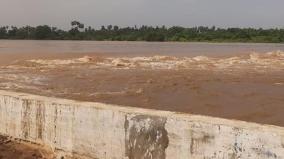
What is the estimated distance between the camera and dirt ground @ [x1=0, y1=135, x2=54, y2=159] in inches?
259

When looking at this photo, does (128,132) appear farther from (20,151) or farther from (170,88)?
(170,88)

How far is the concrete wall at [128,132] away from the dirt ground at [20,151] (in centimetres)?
10

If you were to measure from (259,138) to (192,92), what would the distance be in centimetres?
706

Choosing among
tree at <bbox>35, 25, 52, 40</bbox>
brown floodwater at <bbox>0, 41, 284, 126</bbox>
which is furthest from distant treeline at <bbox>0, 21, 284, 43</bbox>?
brown floodwater at <bbox>0, 41, 284, 126</bbox>

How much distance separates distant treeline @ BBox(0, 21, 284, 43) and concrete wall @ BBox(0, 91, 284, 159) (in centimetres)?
6262

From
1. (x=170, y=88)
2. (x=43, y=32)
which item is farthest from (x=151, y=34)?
(x=170, y=88)

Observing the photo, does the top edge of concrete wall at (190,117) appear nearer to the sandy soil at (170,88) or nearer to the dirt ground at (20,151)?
→ the dirt ground at (20,151)

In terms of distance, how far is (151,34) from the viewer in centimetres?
7381

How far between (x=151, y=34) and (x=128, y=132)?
68.4 metres

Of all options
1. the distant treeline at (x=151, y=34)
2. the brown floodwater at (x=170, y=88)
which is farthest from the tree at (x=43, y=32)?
the brown floodwater at (x=170, y=88)

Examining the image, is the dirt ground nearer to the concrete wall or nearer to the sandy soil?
the concrete wall

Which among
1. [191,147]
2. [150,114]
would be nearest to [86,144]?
[150,114]

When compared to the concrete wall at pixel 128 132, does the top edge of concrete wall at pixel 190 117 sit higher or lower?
higher

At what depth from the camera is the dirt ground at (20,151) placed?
6.58m
